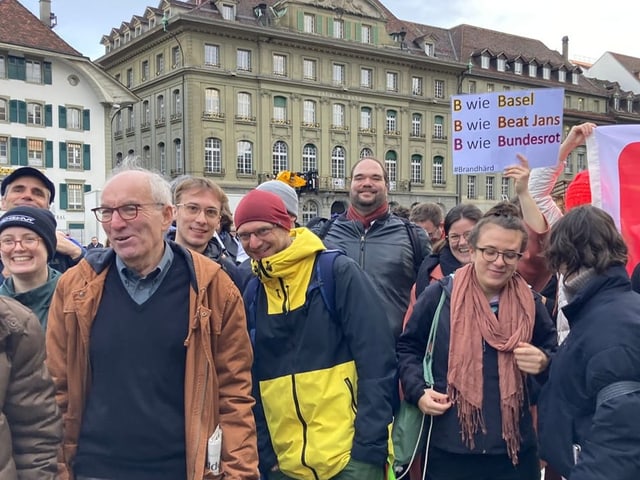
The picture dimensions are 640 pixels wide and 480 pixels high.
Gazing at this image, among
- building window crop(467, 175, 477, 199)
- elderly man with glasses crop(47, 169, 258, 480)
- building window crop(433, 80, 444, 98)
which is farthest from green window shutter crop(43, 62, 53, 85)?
elderly man with glasses crop(47, 169, 258, 480)

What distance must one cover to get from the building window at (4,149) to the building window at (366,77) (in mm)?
24455

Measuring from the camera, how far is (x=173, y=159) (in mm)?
42344

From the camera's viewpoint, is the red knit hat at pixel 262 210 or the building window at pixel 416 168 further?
the building window at pixel 416 168

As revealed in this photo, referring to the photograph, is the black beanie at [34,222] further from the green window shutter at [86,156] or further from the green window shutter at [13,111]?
the green window shutter at [86,156]

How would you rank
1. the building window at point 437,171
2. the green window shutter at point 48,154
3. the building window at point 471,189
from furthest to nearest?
the building window at point 471,189 → the building window at point 437,171 → the green window shutter at point 48,154

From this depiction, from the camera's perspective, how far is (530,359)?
295cm

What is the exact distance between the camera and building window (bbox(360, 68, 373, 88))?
150 feet

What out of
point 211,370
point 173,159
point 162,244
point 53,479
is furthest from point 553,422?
point 173,159

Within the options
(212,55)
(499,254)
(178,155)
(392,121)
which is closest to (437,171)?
(392,121)

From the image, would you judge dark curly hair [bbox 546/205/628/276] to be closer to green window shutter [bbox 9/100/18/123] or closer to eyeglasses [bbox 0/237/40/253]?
eyeglasses [bbox 0/237/40/253]

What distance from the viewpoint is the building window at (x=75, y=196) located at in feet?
113

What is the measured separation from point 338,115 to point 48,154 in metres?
20.3

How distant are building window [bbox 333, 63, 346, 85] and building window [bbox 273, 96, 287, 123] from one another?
13.9ft

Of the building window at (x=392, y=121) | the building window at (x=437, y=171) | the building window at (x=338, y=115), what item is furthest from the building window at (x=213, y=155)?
the building window at (x=437, y=171)
